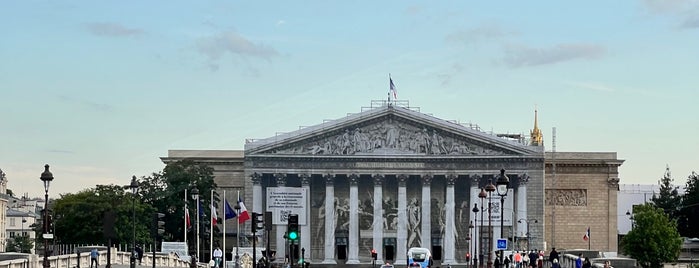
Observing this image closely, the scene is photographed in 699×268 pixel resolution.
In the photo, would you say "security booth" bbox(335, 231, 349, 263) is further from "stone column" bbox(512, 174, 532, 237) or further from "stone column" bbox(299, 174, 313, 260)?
"stone column" bbox(512, 174, 532, 237)

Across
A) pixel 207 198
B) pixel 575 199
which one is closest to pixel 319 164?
pixel 207 198

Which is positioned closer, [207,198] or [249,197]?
[207,198]

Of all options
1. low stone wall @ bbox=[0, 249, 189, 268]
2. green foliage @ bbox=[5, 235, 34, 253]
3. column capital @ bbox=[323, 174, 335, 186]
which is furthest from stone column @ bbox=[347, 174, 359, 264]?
low stone wall @ bbox=[0, 249, 189, 268]

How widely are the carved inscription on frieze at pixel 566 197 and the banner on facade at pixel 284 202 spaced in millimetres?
26972

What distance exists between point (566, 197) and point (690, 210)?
47.4ft

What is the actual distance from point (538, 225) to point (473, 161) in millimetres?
9352

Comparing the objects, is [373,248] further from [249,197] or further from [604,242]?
[604,242]

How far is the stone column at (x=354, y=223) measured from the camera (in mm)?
155500

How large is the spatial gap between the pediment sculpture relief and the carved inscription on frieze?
10930 mm

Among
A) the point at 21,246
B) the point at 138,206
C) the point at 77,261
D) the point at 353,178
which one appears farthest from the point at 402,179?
the point at 77,261

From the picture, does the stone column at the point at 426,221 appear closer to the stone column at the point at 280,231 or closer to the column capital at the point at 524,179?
the column capital at the point at 524,179

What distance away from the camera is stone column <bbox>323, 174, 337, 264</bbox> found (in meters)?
156

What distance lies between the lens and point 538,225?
156m

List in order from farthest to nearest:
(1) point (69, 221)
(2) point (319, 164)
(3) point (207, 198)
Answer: (2) point (319, 164) < (3) point (207, 198) < (1) point (69, 221)
